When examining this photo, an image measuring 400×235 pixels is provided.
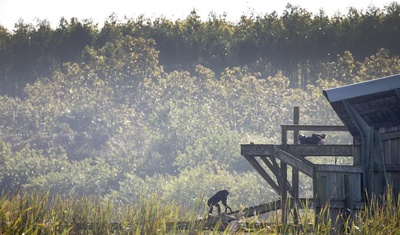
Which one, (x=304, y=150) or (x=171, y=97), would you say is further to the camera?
(x=171, y=97)

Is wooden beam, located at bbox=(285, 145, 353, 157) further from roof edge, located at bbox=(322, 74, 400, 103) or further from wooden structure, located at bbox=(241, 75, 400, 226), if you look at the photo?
roof edge, located at bbox=(322, 74, 400, 103)

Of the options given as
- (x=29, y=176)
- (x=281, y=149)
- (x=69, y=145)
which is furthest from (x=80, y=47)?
(x=281, y=149)

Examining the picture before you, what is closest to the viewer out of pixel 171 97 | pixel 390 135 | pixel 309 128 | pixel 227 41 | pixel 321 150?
pixel 390 135

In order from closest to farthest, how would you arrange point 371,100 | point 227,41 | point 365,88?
point 365,88 → point 371,100 → point 227,41

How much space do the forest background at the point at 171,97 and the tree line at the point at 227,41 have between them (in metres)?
0.10

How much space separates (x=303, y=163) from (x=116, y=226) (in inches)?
154

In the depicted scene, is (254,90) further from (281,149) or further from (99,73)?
(281,149)

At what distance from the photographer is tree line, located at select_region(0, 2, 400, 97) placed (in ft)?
206

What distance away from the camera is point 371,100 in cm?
1756

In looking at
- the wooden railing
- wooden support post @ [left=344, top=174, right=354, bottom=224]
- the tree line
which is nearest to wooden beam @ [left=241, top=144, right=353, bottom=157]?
the wooden railing

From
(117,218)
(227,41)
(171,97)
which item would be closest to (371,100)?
(117,218)

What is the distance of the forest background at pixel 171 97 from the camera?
40.1 m

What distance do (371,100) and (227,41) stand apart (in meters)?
48.8

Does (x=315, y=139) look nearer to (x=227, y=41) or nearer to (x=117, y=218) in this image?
(x=117, y=218)
